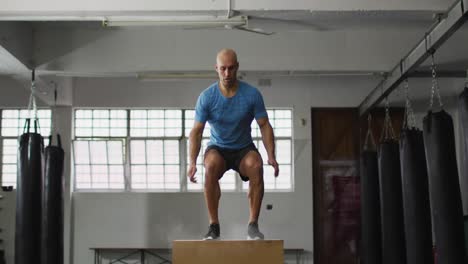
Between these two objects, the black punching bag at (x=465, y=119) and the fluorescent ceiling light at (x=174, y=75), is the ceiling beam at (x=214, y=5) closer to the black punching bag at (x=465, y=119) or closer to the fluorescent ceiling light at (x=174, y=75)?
the black punching bag at (x=465, y=119)

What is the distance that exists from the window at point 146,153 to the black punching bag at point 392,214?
3.51 meters

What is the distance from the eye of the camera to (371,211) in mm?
9344

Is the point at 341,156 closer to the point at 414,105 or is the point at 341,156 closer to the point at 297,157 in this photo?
the point at 297,157

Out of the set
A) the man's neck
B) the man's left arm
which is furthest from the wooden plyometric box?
the man's neck

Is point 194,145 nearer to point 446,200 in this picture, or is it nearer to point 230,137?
point 230,137

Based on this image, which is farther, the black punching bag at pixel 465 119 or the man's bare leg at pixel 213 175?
the black punching bag at pixel 465 119

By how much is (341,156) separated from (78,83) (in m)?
4.69

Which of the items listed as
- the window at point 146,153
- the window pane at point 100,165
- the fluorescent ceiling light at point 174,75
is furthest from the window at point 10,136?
the fluorescent ceiling light at point 174,75

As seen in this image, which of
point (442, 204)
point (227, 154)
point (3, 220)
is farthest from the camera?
point (3, 220)

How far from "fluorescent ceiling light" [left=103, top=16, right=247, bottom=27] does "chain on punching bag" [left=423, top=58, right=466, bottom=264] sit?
2.20 meters

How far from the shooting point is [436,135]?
6.02 meters

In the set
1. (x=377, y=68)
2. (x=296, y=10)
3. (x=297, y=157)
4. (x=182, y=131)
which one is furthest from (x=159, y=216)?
(x=296, y=10)

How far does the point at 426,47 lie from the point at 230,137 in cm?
319

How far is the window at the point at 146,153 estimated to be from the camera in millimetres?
11555
